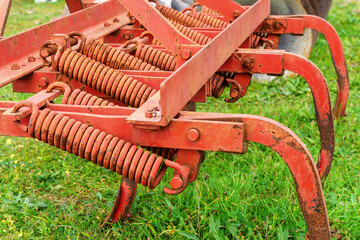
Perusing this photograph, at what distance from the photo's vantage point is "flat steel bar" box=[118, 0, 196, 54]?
7.75 feet

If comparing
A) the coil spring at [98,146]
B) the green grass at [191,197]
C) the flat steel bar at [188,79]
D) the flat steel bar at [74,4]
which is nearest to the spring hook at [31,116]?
the coil spring at [98,146]

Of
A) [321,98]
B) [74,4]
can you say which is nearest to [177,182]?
[321,98]

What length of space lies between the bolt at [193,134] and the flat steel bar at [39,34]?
110 cm

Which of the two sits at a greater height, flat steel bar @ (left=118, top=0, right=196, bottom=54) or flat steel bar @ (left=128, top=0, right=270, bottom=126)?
flat steel bar @ (left=118, top=0, right=196, bottom=54)

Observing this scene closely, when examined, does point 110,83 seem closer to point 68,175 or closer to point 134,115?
point 134,115

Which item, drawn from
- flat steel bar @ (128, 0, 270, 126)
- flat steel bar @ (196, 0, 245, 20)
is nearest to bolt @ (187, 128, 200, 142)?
flat steel bar @ (128, 0, 270, 126)

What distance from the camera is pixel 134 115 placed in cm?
167

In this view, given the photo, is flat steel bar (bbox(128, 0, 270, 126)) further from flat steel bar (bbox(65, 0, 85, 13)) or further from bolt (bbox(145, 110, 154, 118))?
flat steel bar (bbox(65, 0, 85, 13))

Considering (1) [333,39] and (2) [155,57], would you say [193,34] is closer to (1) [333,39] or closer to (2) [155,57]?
(2) [155,57]

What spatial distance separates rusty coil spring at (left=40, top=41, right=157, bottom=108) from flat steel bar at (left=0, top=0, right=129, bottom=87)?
9.0 inches

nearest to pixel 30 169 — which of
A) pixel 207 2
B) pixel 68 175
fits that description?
pixel 68 175

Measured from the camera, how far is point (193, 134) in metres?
1.63

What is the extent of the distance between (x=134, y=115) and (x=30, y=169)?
193 cm

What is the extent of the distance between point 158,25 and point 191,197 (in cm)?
104
